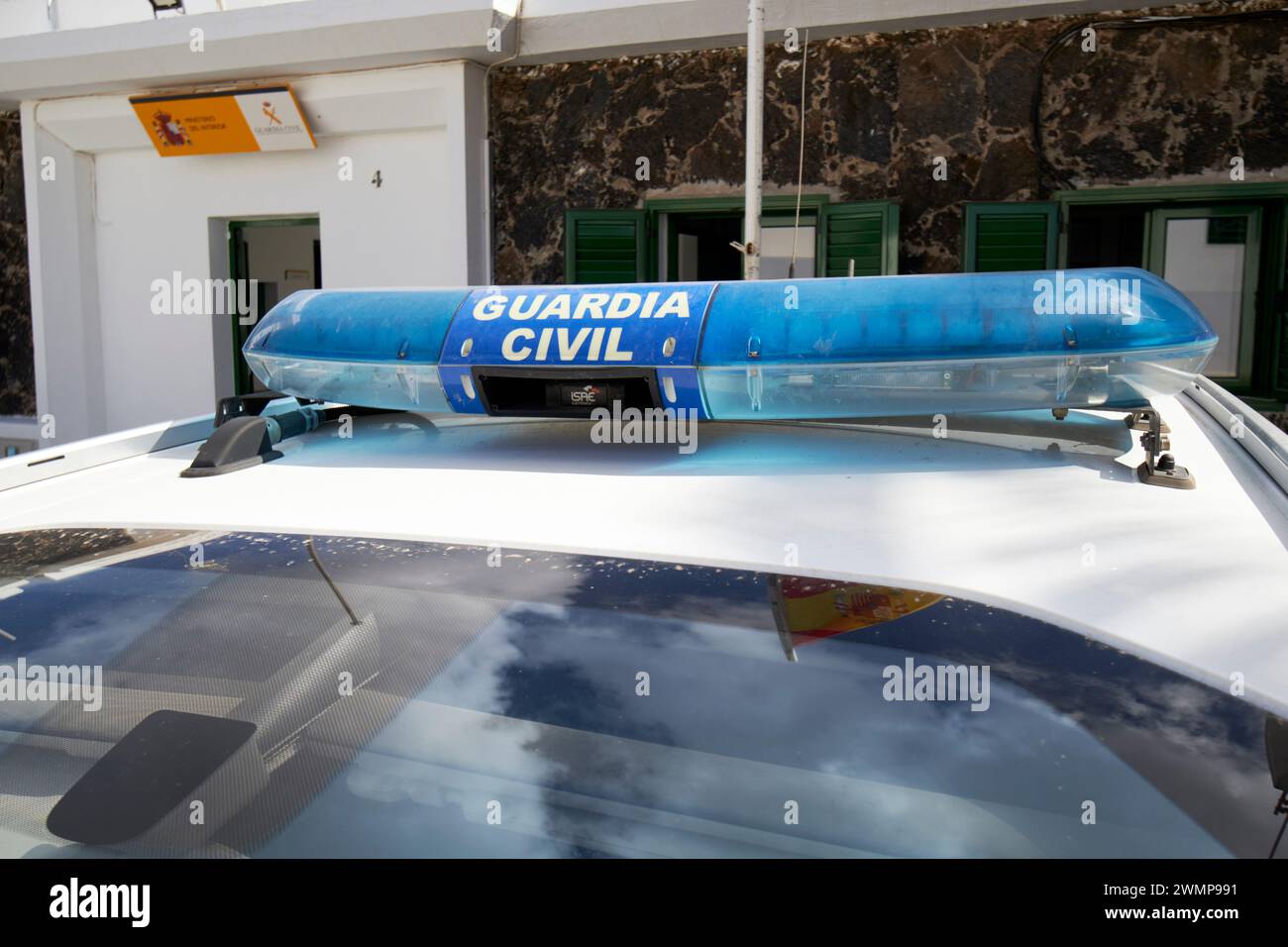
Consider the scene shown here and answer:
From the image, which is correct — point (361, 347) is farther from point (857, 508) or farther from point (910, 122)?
point (910, 122)

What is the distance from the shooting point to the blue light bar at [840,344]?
90.4 inches

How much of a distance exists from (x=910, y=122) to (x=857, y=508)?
6.29 metres

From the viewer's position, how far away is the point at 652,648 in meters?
1.10

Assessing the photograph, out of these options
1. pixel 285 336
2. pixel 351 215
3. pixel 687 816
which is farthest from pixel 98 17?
pixel 687 816

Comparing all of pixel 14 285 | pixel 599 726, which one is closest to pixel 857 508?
pixel 599 726

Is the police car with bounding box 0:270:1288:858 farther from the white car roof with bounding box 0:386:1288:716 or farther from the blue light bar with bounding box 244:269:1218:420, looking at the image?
the blue light bar with bounding box 244:269:1218:420

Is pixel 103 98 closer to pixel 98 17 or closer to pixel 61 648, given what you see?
pixel 98 17

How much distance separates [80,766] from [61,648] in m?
0.25

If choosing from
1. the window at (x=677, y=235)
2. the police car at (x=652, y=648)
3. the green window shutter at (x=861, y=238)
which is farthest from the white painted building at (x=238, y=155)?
the police car at (x=652, y=648)

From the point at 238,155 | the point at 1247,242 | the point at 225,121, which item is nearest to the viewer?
the point at 1247,242

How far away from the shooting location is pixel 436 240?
8086 millimetres

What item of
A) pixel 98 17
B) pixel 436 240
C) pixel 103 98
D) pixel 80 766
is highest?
pixel 98 17
